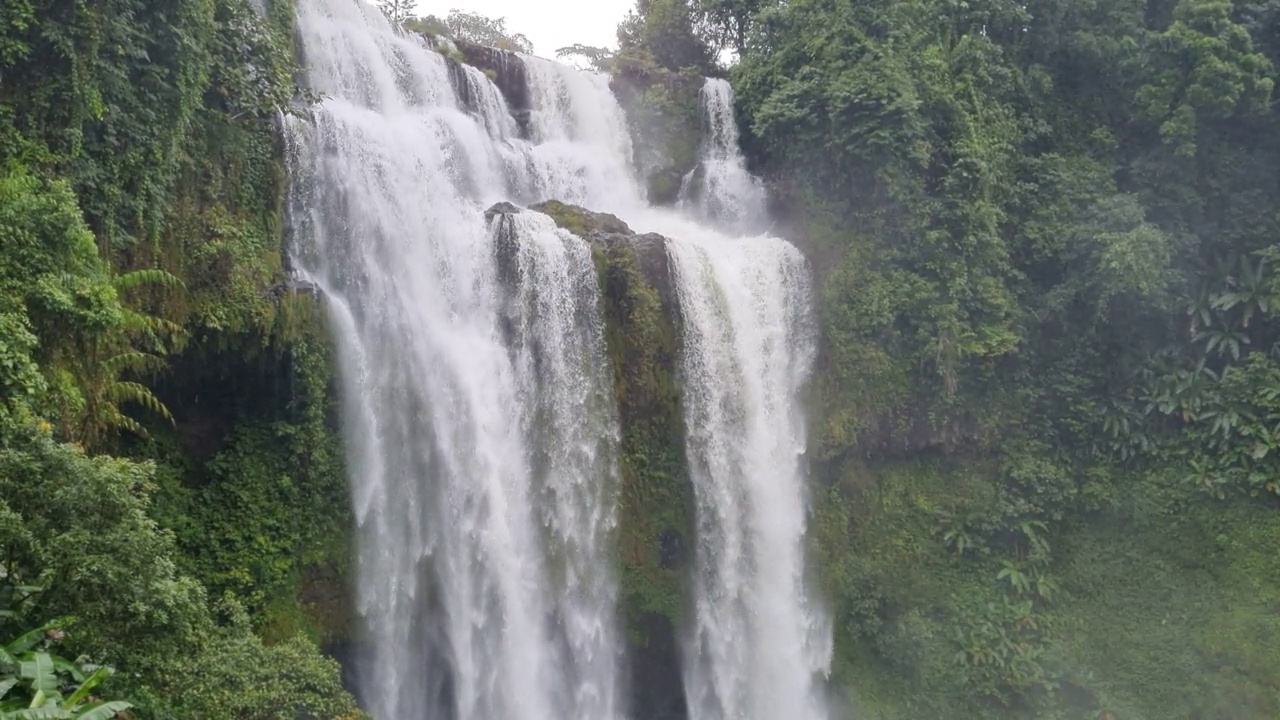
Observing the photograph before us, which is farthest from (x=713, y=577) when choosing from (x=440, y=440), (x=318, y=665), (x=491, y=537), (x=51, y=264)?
(x=51, y=264)

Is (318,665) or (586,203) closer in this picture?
(318,665)

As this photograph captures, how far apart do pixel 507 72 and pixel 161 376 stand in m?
10.7

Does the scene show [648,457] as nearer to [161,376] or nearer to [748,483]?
[748,483]

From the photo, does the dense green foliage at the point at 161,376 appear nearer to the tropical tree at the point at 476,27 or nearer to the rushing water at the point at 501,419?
the rushing water at the point at 501,419

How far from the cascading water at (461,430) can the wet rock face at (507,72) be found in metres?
4.53

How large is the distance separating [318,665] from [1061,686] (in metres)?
12.9

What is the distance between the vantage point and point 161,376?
1189 centimetres

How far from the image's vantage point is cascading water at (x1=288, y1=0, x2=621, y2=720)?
13.2 metres

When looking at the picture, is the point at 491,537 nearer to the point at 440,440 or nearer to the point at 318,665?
the point at 440,440

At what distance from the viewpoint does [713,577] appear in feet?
51.3

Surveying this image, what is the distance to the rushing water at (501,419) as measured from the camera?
→ 13.3 metres

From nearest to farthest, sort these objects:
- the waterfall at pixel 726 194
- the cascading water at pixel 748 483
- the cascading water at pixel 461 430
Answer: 1. the cascading water at pixel 461 430
2. the cascading water at pixel 748 483
3. the waterfall at pixel 726 194

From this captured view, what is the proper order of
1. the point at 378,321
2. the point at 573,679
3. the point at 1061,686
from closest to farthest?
1. the point at 378,321
2. the point at 573,679
3. the point at 1061,686

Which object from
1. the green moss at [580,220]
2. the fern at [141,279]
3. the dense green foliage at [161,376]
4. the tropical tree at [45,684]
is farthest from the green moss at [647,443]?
the tropical tree at [45,684]
